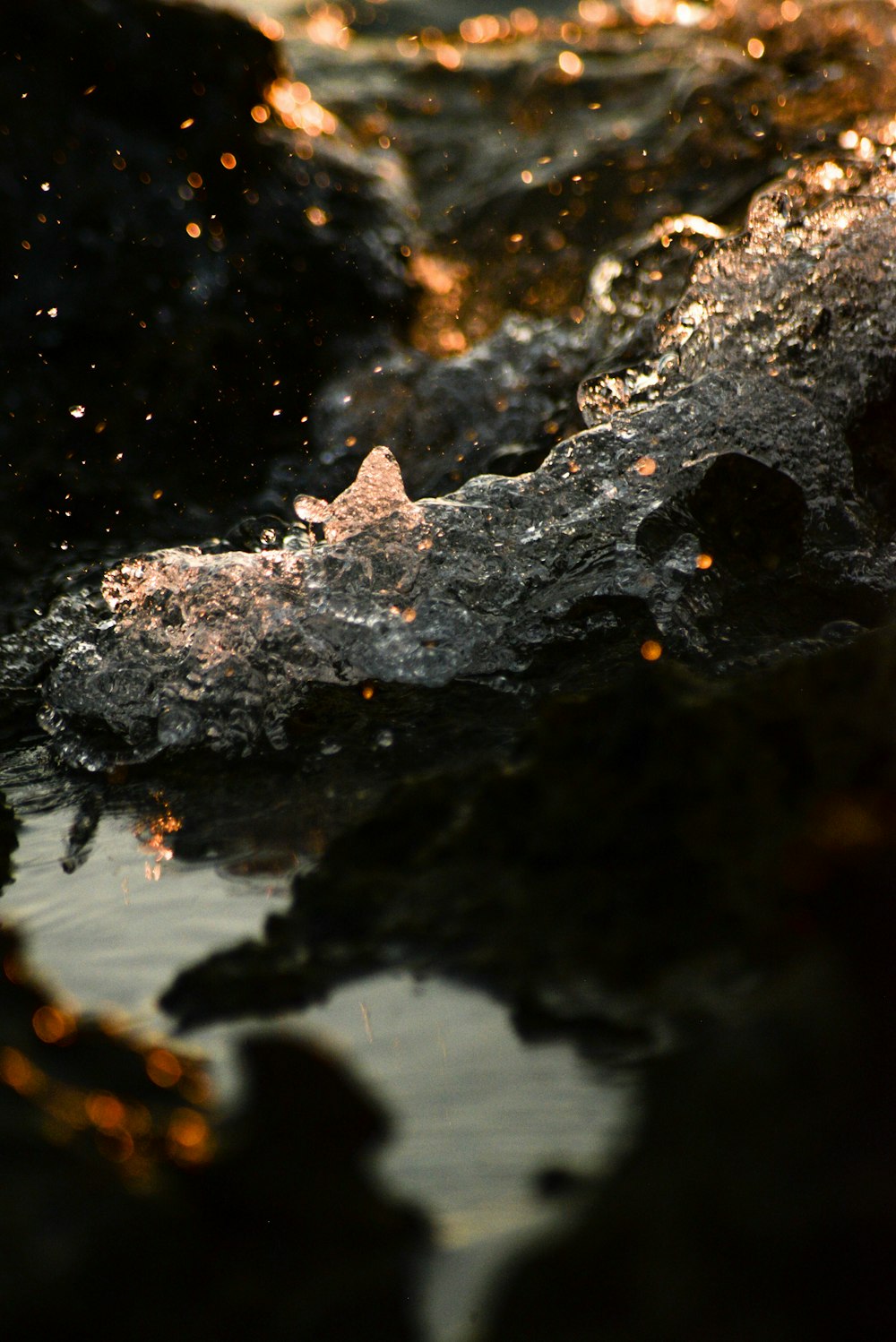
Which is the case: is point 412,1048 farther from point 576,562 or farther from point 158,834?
point 576,562

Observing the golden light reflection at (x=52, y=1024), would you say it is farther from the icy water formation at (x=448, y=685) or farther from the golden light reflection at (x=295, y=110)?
the golden light reflection at (x=295, y=110)

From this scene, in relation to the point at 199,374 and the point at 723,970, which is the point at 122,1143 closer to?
the point at 723,970

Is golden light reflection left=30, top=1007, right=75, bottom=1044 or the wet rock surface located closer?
golden light reflection left=30, top=1007, right=75, bottom=1044

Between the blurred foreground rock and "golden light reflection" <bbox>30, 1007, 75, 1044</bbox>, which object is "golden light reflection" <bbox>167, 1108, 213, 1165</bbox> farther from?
"golden light reflection" <bbox>30, 1007, 75, 1044</bbox>

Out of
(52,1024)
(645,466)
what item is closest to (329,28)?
(645,466)

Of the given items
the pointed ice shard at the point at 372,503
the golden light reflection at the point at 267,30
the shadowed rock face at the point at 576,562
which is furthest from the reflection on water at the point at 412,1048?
the golden light reflection at the point at 267,30

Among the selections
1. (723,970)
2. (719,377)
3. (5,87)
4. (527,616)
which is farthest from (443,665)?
(5,87)

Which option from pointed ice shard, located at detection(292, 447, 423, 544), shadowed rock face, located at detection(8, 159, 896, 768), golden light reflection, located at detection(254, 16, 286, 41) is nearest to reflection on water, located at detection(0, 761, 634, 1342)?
shadowed rock face, located at detection(8, 159, 896, 768)
